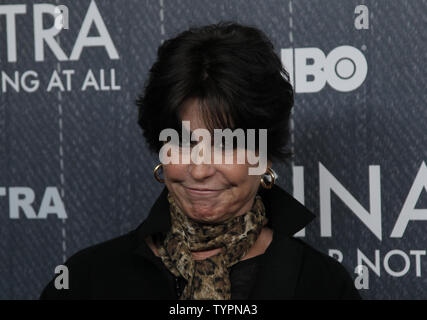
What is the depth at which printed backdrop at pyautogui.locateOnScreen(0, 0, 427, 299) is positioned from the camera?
1434 millimetres

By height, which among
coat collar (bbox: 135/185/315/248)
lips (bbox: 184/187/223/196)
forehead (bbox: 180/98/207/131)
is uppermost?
forehead (bbox: 180/98/207/131)

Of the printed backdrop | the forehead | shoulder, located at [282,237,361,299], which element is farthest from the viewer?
the printed backdrop

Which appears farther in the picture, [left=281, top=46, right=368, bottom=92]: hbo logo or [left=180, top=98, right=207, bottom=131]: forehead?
[left=281, top=46, right=368, bottom=92]: hbo logo

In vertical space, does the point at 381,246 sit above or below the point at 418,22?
below

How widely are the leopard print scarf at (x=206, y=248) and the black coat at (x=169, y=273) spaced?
27mm

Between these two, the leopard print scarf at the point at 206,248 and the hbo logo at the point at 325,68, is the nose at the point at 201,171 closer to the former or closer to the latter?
the leopard print scarf at the point at 206,248

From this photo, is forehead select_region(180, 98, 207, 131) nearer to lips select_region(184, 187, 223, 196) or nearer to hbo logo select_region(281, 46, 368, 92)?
lips select_region(184, 187, 223, 196)

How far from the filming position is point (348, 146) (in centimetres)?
146

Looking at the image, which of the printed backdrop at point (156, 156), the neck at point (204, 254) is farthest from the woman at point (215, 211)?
the printed backdrop at point (156, 156)

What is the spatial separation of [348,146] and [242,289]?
21.0 inches

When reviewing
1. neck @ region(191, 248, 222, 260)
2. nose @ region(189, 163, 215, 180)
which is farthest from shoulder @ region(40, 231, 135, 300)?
nose @ region(189, 163, 215, 180)

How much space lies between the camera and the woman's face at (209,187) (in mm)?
1060
